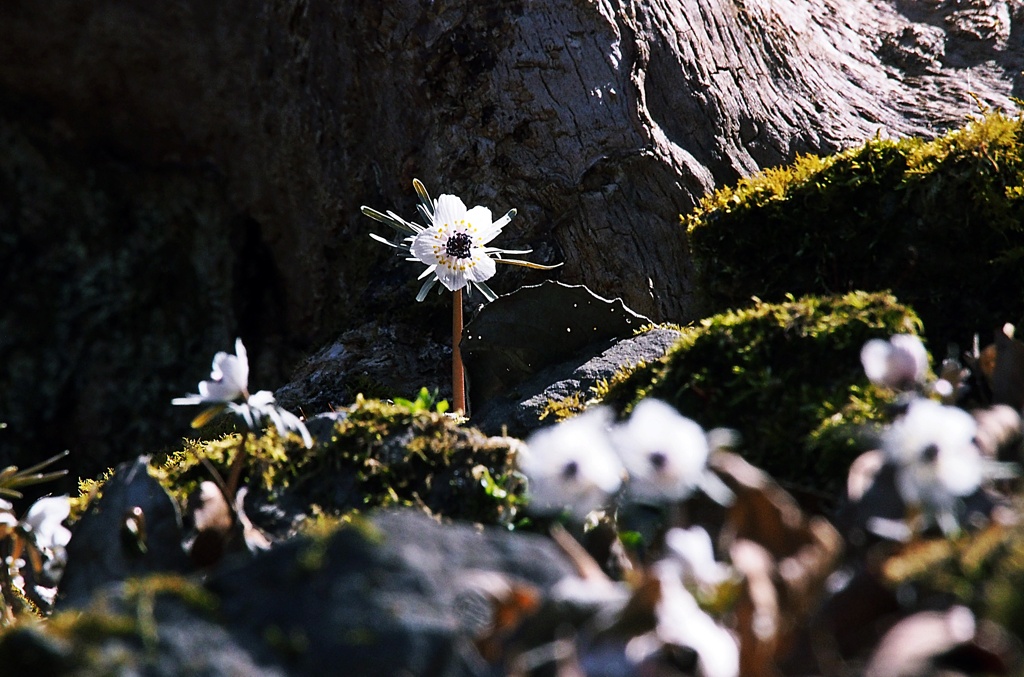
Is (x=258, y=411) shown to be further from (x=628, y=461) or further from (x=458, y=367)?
(x=458, y=367)

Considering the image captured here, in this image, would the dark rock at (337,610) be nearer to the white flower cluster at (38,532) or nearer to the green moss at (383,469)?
the green moss at (383,469)

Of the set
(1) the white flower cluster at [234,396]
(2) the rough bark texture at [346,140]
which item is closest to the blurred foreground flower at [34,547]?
(1) the white flower cluster at [234,396]

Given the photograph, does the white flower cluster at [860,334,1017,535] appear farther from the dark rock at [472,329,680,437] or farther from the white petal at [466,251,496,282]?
the white petal at [466,251,496,282]

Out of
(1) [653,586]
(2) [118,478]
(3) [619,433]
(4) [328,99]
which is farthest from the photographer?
(4) [328,99]

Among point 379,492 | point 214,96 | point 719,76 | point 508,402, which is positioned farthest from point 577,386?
point 214,96

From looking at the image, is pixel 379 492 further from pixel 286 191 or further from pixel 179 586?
pixel 286 191

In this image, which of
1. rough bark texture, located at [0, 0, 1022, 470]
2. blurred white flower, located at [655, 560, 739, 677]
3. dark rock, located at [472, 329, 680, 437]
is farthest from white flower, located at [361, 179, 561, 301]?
blurred white flower, located at [655, 560, 739, 677]

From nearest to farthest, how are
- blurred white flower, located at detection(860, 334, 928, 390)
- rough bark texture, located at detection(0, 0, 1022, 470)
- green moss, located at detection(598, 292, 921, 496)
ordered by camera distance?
1. blurred white flower, located at detection(860, 334, 928, 390)
2. green moss, located at detection(598, 292, 921, 496)
3. rough bark texture, located at detection(0, 0, 1022, 470)
